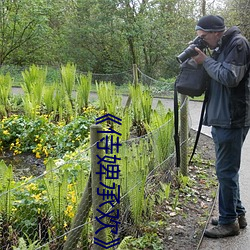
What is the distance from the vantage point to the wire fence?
248 cm

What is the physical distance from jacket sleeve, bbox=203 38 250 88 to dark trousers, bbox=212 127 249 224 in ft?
1.42

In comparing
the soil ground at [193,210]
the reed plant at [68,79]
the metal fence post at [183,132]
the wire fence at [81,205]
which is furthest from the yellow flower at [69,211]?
the reed plant at [68,79]

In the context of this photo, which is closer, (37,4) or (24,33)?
(37,4)

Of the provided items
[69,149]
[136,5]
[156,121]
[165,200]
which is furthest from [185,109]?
[136,5]

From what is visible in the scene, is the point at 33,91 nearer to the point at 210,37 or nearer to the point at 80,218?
the point at 210,37

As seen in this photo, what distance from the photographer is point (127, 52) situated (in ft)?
54.3

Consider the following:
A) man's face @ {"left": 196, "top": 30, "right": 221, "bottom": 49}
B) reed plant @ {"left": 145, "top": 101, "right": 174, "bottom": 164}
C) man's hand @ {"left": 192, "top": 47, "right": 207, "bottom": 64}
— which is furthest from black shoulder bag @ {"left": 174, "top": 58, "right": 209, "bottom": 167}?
reed plant @ {"left": 145, "top": 101, "right": 174, "bottom": 164}

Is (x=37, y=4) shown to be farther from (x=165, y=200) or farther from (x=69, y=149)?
(x=165, y=200)

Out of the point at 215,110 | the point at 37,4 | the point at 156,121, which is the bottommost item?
the point at 156,121

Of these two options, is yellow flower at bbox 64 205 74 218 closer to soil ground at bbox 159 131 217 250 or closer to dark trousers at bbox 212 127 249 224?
soil ground at bbox 159 131 217 250

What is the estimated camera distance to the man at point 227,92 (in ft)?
9.41

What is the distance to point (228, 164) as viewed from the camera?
10.3 ft

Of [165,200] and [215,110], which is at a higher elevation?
[215,110]

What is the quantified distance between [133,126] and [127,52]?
1069cm
